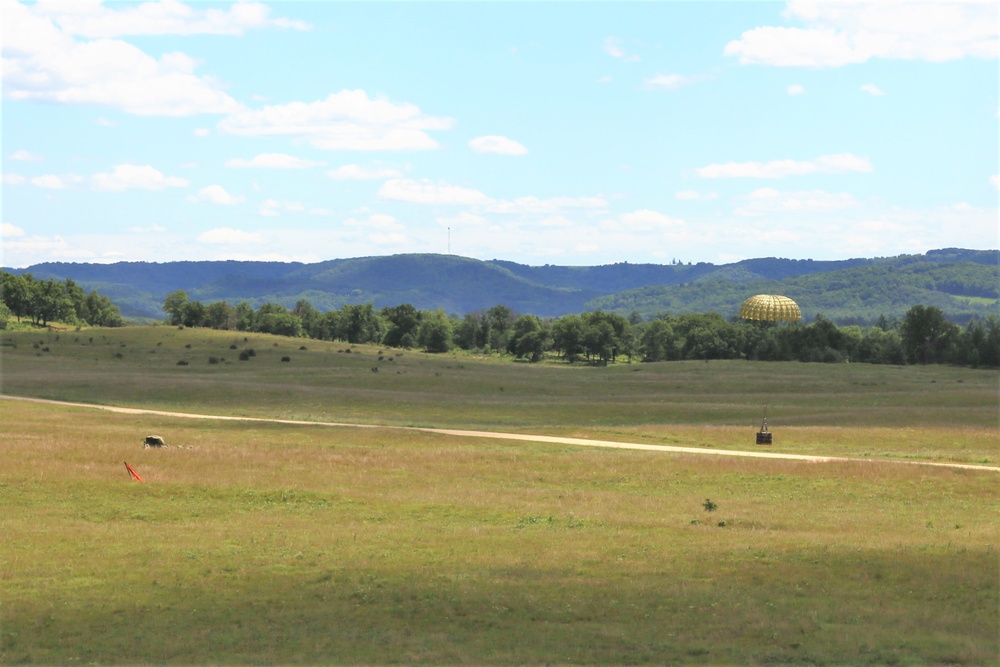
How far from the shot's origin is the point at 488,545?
104 feet

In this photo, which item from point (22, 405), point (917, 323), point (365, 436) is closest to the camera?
point (365, 436)

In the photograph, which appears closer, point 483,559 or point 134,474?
point 483,559

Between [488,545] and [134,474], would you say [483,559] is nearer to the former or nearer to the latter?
[488,545]

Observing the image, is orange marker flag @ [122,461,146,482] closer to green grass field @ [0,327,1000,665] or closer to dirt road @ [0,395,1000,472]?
green grass field @ [0,327,1000,665]

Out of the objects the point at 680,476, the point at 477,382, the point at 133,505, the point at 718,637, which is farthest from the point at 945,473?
the point at 477,382

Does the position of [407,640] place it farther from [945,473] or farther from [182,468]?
[945,473]

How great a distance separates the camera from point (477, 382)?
11469 cm

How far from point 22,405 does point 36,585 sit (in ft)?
172

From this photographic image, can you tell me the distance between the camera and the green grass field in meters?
21.9

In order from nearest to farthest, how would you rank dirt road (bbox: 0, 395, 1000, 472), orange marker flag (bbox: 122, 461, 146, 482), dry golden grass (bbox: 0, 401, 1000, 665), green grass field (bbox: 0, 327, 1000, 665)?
1. dry golden grass (bbox: 0, 401, 1000, 665)
2. green grass field (bbox: 0, 327, 1000, 665)
3. orange marker flag (bbox: 122, 461, 146, 482)
4. dirt road (bbox: 0, 395, 1000, 472)

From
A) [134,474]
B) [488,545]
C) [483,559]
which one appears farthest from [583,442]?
[483,559]

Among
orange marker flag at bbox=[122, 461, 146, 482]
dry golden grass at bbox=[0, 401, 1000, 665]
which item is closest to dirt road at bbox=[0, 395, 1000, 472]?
dry golden grass at bbox=[0, 401, 1000, 665]

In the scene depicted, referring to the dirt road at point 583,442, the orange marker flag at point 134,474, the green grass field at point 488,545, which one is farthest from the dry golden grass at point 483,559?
the dirt road at point 583,442

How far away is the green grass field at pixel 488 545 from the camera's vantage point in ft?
71.9
